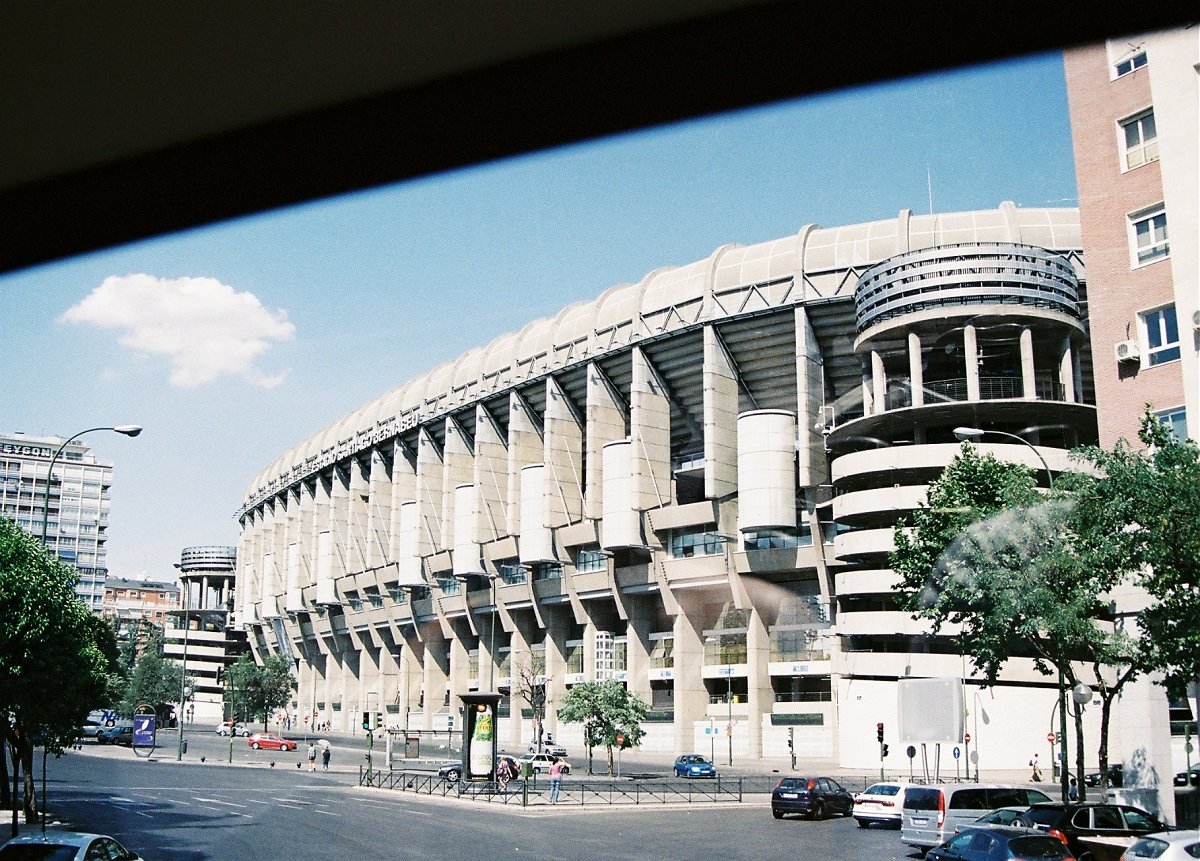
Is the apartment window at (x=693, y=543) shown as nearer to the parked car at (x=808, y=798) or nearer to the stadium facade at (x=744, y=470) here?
the stadium facade at (x=744, y=470)

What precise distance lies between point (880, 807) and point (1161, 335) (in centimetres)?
1677

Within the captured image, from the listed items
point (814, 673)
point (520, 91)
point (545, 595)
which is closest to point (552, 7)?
point (520, 91)

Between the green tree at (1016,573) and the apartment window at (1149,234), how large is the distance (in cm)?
747

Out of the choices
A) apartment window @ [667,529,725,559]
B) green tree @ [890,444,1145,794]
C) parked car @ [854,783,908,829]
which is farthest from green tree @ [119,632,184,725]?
green tree @ [890,444,1145,794]

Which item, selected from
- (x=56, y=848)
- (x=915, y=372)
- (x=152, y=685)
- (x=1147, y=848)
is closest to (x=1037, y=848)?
(x=1147, y=848)

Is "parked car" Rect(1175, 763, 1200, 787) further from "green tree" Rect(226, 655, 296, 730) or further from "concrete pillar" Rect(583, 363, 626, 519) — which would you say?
"green tree" Rect(226, 655, 296, 730)

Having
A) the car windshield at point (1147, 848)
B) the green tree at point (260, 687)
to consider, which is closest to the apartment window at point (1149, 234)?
the car windshield at point (1147, 848)

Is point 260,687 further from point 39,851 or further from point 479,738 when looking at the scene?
point 39,851

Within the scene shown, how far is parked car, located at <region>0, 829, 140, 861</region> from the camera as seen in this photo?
58.7 feet

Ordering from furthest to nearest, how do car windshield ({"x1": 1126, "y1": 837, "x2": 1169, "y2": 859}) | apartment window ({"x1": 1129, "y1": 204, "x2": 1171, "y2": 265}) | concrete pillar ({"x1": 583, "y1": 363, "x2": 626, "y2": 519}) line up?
concrete pillar ({"x1": 583, "y1": 363, "x2": 626, "y2": 519}), apartment window ({"x1": 1129, "y1": 204, "x2": 1171, "y2": 265}), car windshield ({"x1": 1126, "y1": 837, "x2": 1169, "y2": 859})

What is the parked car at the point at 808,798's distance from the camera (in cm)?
3909

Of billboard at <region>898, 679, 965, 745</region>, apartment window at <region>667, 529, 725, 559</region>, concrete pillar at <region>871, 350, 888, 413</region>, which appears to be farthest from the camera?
apartment window at <region>667, 529, 725, 559</region>

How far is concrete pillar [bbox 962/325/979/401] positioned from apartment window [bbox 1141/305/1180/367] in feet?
108

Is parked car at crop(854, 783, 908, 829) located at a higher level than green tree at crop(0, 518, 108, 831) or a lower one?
lower
